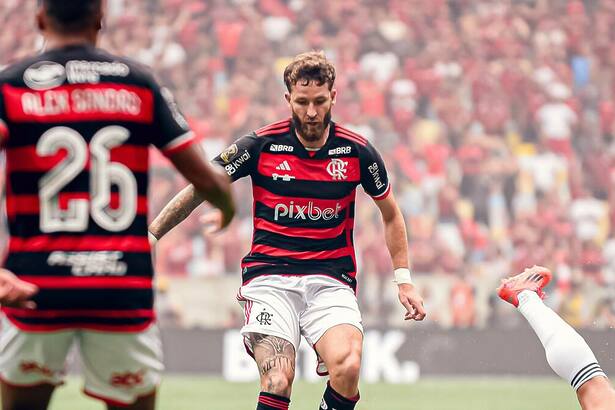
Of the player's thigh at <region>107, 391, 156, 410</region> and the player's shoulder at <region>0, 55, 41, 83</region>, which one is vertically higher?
the player's shoulder at <region>0, 55, 41, 83</region>

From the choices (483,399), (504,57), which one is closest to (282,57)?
(504,57)

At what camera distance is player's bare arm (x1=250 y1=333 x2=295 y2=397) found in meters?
6.66

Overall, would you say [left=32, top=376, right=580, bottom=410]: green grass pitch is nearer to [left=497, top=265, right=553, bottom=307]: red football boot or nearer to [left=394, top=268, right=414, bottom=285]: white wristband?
[left=394, top=268, right=414, bottom=285]: white wristband

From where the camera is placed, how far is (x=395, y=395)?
1284cm

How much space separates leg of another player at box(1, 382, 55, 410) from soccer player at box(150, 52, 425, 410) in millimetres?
2609

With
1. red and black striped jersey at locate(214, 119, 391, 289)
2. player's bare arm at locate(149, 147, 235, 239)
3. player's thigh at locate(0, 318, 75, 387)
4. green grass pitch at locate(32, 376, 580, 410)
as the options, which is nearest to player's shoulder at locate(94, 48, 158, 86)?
player's bare arm at locate(149, 147, 235, 239)

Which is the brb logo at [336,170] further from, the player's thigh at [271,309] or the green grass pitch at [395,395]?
the green grass pitch at [395,395]

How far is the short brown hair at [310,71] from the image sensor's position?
721 centimetres

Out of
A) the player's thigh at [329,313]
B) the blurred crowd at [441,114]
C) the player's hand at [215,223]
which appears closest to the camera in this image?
the player's hand at [215,223]

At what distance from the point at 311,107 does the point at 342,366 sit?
5.17ft

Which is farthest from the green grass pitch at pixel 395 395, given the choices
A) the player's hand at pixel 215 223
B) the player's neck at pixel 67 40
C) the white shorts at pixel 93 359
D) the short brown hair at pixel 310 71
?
the player's neck at pixel 67 40

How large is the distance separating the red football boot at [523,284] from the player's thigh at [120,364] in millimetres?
3231

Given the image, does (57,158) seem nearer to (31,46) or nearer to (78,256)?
(78,256)

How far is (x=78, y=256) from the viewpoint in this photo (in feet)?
14.2
